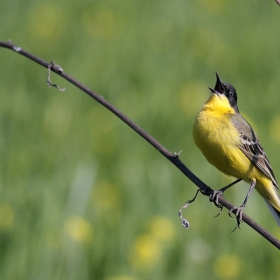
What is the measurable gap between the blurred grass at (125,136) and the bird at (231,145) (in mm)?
801

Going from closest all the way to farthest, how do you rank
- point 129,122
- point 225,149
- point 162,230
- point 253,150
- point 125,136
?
point 129,122
point 225,149
point 253,150
point 162,230
point 125,136

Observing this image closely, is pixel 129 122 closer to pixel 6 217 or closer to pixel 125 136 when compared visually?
pixel 6 217

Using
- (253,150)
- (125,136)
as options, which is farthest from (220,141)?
(125,136)

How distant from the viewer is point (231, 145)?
5.71 m

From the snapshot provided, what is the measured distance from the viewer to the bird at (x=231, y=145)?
5551 mm

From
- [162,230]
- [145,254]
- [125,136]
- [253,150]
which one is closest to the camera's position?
[253,150]

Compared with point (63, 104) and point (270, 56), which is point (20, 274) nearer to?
point (63, 104)

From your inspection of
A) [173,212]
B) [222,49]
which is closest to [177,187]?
[173,212]

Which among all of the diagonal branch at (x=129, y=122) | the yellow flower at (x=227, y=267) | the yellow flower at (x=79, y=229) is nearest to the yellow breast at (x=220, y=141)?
the yellow flower at (x=227, y=267)

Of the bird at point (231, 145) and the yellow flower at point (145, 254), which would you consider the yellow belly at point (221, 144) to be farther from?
the yellow flower at point (145, 254)

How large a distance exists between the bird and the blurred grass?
2.63ft

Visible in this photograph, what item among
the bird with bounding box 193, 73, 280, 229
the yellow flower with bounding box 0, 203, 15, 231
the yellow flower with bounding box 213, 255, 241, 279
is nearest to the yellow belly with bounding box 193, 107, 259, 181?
the bird with bounding box 193, 73, 280, 229

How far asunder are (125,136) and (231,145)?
3.00 meters

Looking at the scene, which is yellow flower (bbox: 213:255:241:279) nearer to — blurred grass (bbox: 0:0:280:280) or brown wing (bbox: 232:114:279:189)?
blurred grass (bbox: 0:0:280:280)
